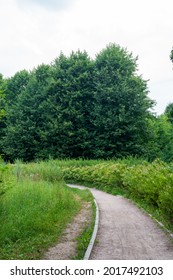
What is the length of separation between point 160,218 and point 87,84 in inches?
1345

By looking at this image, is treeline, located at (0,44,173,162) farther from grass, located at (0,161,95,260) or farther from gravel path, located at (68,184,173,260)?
gravel path, located at (68,184,173,260)

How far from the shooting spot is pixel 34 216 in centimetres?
1247

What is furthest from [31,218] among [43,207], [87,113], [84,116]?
[87,113]

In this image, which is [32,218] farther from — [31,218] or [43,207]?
[43,207]

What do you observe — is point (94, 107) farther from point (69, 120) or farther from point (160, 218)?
point (160, 218)

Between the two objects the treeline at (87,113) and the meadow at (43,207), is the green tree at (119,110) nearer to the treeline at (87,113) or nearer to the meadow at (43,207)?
the treeline at (87,113)

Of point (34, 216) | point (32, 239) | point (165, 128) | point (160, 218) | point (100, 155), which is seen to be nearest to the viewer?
point (32, 239)

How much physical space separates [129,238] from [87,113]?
3599 cm

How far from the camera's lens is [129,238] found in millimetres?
10984

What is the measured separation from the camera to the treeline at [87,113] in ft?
143

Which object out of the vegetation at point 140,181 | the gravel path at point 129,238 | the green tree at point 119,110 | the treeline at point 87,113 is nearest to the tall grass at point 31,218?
the gravel path at point 129,238

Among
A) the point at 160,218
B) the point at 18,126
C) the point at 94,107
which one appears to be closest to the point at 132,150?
the point at 94,107

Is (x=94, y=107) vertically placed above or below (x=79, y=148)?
above
